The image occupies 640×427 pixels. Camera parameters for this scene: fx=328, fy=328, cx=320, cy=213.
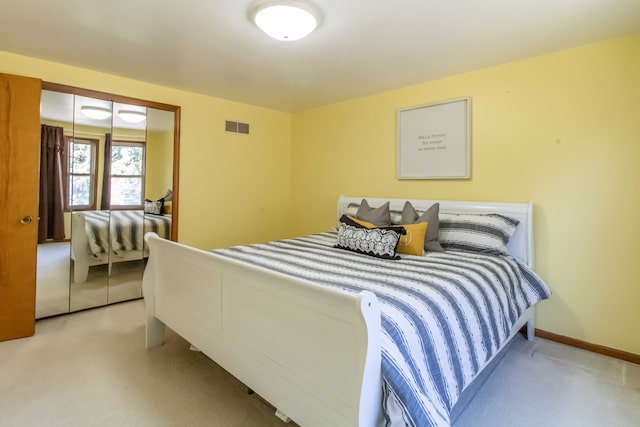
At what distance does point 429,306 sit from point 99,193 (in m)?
3.05

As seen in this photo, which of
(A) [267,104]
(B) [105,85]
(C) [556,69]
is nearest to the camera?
(C) [556,69]

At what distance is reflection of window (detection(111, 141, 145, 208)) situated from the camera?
3.13 metres

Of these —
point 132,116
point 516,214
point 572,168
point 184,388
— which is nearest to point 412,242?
point 516,214

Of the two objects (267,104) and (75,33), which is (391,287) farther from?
(267,104)

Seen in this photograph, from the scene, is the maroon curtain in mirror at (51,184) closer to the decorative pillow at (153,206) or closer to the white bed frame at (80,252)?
the white bed frame at (80,252)

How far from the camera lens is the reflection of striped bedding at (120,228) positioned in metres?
3.05

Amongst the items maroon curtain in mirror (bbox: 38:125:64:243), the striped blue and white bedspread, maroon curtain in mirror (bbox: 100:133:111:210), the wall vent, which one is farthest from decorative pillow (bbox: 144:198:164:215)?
the striped blue and white bedspread

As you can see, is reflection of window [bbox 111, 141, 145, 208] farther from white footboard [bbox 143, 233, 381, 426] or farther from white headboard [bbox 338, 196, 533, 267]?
white headboard [bbox 338, 196, 533, 267]

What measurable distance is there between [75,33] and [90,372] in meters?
2.26

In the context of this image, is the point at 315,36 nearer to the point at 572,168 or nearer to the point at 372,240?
the point at 372,240

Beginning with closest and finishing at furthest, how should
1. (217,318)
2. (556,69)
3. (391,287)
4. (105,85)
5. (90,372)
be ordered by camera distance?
(391,287)
(217,318)
(90,372)
(556,69)
(105,85)

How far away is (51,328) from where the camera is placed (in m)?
2.68

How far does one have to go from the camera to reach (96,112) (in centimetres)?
299

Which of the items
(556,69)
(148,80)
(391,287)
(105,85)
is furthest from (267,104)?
(391,287)
